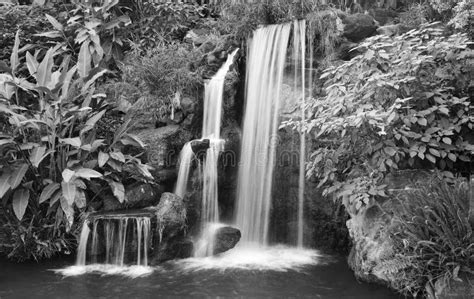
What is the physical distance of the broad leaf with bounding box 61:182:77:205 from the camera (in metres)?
6.28

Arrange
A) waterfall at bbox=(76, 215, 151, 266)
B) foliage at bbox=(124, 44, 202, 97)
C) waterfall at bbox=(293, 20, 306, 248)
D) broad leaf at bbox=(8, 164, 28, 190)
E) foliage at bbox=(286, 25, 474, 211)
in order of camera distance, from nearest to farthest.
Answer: foliage at bbox=(286, 25, 474, 211)
waterfall at bbox=(76, 215, 151, 266)
broad leaf at bbox=(8, 164, 28, 190)
waterfall at bbox=(293, 20, 306, 248)
foliage at bbox=(124, 44, 202, 97)

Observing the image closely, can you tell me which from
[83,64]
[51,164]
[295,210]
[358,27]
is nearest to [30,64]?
[83,64]

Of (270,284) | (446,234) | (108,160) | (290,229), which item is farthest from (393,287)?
(108,160)

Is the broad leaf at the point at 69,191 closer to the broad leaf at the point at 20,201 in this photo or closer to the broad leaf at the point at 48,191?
the broad leaf at the point at 48,191

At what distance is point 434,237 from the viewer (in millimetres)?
4391

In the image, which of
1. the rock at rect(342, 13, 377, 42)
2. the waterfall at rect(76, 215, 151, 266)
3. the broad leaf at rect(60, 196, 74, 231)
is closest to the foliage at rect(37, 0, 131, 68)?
the broad leaf at rect(60, 196, 74, 231)

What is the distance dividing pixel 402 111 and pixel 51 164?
5.18 metres

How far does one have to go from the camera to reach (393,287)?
193 inches

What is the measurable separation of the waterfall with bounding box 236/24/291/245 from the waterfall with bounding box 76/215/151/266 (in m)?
1.80

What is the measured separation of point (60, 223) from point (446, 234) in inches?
213

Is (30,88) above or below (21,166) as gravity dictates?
above

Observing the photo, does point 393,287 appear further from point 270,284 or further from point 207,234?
point 207,234

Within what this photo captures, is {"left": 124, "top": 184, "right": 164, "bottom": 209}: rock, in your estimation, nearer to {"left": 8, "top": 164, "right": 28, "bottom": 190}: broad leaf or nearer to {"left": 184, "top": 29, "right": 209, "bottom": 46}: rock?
{"left": 8, "top": 164, "right": 28, "bottom": 190}: broad leaf

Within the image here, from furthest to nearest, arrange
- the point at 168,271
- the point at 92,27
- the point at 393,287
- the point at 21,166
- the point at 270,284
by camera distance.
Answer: the point at 92,27, the point at 21,166, the point at 168,271, the point at 270,284, the point at 393,287
